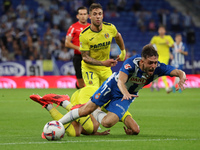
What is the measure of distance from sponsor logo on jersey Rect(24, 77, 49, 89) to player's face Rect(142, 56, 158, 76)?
605 inches

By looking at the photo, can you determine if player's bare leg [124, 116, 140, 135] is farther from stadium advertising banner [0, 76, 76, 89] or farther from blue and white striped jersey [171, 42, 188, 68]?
stadium advertising banner [0, 76, 76, 89]

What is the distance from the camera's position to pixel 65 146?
20.8 ft

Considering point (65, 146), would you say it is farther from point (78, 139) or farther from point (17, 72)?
point (17, 72)

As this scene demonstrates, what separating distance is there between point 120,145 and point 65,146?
75 cm

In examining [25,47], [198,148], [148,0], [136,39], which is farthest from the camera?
[148,0]

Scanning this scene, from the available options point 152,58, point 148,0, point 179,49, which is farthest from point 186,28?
point 152,58

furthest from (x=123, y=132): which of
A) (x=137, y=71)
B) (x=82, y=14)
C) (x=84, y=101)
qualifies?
(x=82, y=14)

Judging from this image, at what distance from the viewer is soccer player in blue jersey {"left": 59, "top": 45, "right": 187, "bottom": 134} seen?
22.7ft

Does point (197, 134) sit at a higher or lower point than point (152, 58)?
lower

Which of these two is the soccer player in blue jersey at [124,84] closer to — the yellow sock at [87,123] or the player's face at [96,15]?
the yellow sock at [87,123]

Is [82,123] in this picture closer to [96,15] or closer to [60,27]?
[96,15]

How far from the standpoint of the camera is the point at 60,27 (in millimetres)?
26812

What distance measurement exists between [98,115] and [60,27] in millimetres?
19519

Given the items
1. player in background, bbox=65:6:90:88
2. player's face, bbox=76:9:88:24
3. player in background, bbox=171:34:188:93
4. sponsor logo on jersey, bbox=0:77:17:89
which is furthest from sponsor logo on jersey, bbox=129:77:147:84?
sponsor logo on jersey, bbox=0:77:17:89
